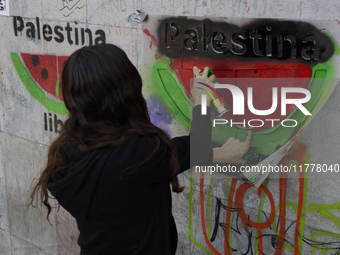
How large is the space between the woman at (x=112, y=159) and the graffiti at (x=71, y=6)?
4.72 feet

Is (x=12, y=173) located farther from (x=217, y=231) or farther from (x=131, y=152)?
(x=131, y=152)

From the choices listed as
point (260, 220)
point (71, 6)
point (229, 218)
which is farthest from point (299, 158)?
point (71, 6)

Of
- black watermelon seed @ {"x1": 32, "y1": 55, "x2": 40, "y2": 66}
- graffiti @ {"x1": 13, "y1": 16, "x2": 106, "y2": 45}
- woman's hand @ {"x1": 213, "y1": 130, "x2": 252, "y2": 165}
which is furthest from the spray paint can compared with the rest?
black watermelon seed @ {"x1": 32, "y1": 55, "x2": 40, "y2": 66}

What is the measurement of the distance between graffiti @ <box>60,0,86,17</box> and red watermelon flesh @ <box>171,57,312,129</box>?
3.55ft

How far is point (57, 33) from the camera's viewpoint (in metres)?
3.14

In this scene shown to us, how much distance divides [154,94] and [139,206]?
1.17 meters

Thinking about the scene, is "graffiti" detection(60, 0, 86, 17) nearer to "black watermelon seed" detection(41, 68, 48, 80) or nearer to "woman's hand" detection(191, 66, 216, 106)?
"black watermelon seed" detection(41, 68, 48, 80)

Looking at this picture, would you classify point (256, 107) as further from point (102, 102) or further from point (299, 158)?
point (102, 102)

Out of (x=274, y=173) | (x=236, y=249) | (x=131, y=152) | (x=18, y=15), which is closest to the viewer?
(x=131, y=152)

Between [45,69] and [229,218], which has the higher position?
[45,69]

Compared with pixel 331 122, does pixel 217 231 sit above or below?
below

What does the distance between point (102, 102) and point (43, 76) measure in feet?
6.56

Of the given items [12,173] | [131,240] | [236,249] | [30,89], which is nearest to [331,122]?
[236,249]

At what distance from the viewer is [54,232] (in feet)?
12.4
